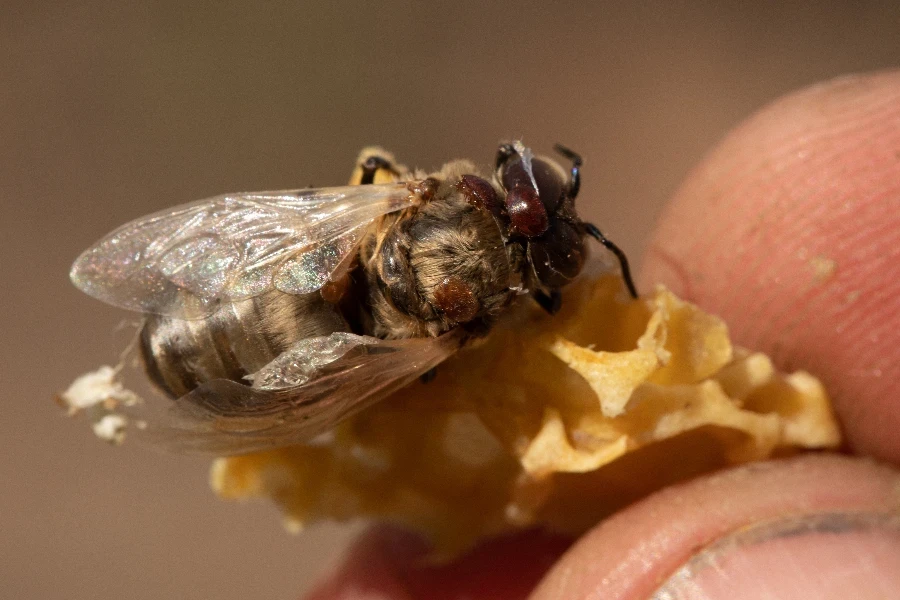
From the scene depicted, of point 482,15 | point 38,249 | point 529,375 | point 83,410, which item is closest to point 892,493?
point 529,375

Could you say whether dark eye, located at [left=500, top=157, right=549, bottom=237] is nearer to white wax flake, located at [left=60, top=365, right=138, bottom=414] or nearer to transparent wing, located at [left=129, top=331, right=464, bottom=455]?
transparent wing, located at [left=129, top=331, right=464, bottom=455]

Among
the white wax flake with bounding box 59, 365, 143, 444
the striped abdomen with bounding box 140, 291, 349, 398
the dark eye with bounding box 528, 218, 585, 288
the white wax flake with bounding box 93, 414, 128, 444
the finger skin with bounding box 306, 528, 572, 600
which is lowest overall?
the finger skin with bounding box 306, 528, 572, 600

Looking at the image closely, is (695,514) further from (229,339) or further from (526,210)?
(229,339)

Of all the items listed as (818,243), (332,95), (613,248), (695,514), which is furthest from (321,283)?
(332,95)

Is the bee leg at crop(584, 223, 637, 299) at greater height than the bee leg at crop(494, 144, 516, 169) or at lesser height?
lesser

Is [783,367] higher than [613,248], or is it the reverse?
[613,248]

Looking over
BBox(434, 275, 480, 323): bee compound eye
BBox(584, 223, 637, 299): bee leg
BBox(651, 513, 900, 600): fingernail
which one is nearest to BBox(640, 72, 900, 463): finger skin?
BBox(651, 513, 900, 600): fingernail
